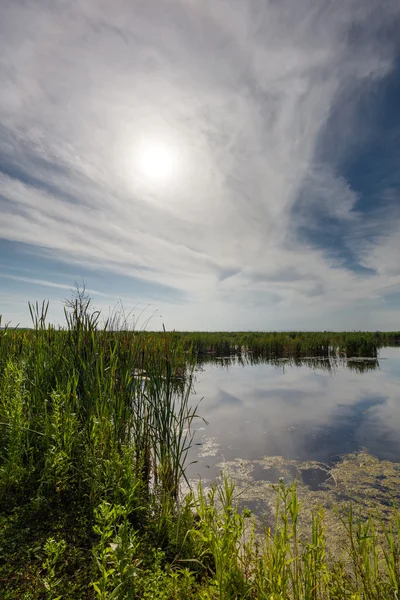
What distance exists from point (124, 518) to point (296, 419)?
6998mm

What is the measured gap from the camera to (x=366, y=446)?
21.3 ft

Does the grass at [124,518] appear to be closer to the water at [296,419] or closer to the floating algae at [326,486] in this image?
the floating algae at [326,486]

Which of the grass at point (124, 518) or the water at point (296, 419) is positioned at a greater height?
the grass at point (124, 518)

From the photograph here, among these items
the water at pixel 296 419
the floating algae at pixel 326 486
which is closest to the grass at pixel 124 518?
the floating algae at pixel 326 486

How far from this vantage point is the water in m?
6.03

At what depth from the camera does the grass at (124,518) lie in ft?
6.89

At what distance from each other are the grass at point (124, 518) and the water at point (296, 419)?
6.16ft

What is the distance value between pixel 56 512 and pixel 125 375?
1.80m

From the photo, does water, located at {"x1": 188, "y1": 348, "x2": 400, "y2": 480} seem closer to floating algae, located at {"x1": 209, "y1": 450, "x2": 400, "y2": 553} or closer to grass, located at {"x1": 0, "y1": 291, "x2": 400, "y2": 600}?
floating algae, located at {"x1": 209, "y1": 450, "x2": 400, "y2": 553}

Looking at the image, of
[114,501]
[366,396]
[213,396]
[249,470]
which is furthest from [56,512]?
[366,396]

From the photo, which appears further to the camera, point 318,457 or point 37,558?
point 318,457

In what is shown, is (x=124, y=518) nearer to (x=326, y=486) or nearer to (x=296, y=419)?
(x=326, y=486)

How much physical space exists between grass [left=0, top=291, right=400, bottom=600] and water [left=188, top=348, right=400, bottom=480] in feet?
6.16

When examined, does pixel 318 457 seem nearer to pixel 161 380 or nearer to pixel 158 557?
pixel 161 380
